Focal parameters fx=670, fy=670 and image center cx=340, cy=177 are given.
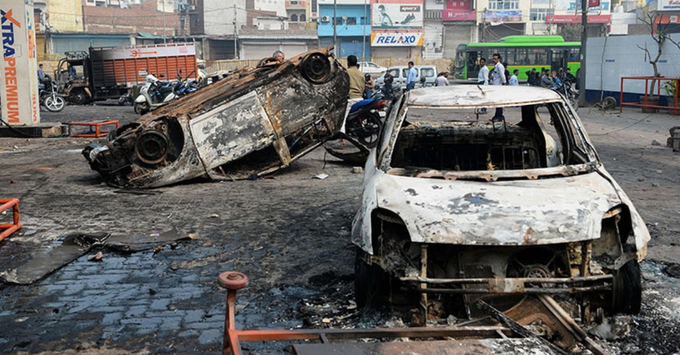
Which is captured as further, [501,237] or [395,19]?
[395,19]

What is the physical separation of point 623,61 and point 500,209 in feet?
84.5

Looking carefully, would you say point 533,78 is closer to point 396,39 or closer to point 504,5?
point 396,39

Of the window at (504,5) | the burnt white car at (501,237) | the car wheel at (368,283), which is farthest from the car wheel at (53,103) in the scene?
the window at (504,5)

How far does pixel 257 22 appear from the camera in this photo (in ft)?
265

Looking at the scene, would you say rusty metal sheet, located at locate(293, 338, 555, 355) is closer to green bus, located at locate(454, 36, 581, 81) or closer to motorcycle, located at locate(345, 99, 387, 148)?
motorcycle, located at locate(345, 99, 387, 148)

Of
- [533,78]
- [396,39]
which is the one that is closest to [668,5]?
[396,39]

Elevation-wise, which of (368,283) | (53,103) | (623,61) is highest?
(623,61)

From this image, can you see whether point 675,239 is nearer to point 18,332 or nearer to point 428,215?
point 428,215

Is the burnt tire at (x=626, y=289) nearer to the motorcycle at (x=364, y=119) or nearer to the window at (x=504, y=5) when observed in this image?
the motorcycle at (x=364, y=119)

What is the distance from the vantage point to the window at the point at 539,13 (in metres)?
74.6

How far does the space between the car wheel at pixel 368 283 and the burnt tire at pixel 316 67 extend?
6.08 metres

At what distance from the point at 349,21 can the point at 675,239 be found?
67.8 m

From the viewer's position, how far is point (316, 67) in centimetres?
1041

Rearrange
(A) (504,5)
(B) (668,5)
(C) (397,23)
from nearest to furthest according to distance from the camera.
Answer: (B) (668,5) < (C) (397,23) < (A) (504,5)
